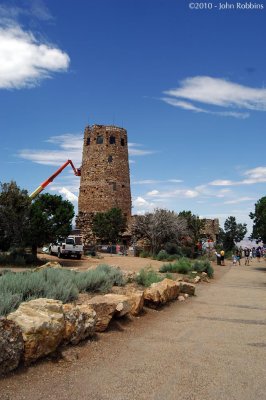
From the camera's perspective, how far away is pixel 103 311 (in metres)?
7.80

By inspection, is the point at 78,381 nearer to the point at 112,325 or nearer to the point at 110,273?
the point at 112,325

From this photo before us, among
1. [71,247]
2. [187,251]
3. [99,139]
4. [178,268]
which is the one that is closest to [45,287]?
[178,268]

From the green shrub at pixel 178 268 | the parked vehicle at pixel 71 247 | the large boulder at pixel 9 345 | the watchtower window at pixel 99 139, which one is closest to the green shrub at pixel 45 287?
the large boulder at pixel 9 345

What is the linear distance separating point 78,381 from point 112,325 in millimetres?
2905

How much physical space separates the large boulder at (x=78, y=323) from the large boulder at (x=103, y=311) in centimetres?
44

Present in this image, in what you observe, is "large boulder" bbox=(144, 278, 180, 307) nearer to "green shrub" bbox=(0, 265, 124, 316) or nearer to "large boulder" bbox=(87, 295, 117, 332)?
"green shrub" bbox=(0, 265, 124, 316)

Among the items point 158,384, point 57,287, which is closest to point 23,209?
point 57,287

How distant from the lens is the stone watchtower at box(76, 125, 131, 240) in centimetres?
4800

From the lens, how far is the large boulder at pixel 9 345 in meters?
5.02

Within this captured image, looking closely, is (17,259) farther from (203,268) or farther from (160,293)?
(160,293)

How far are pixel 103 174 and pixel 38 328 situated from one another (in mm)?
42561

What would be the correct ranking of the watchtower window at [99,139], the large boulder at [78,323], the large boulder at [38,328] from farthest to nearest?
the watchtower window at [99,139] → the large boulder at [78,323] → the large boulder at [38,328]

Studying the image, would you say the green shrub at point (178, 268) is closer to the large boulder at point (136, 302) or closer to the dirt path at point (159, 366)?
the large boulder at point (136, 302)

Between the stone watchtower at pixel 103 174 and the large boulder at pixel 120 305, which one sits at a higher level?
the stone watchtower at pixel 103 174
